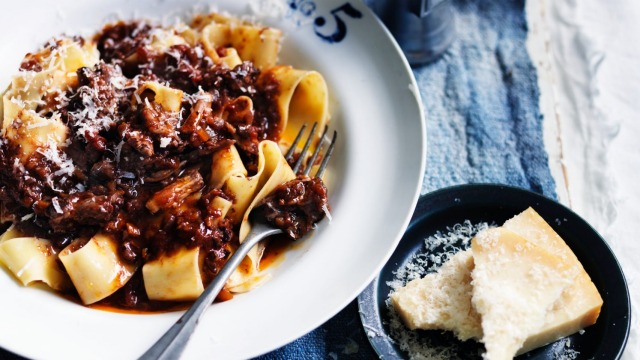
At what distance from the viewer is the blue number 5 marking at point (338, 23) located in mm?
5855

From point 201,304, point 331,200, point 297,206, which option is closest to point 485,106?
point 331,200

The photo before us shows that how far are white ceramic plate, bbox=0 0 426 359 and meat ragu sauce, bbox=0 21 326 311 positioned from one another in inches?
12.3

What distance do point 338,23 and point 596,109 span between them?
7.30ft

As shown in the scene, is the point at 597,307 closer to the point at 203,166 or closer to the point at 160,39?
the point at 203,166

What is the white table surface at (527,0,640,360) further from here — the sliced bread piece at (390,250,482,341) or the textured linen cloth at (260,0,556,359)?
the sliced bread piece at (390,250,482,341)

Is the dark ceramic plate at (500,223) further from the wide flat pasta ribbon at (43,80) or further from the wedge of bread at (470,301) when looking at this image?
the wide flat pasta ribbon at (43,80)

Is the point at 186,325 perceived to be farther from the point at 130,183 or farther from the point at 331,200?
the point at 331,200

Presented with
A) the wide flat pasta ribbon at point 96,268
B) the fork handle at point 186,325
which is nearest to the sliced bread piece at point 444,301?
the fork handle at point 186,325

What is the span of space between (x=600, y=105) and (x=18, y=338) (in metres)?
4.69

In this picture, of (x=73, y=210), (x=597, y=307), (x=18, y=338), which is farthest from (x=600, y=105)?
(x=18, y=338)

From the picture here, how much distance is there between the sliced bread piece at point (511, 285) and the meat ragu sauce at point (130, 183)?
44.1 inches

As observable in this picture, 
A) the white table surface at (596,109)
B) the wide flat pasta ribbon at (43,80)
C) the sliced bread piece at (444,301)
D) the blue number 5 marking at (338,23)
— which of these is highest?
the wide flat pasta ribbon at (43,80)

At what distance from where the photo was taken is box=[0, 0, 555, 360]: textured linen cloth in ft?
19.0

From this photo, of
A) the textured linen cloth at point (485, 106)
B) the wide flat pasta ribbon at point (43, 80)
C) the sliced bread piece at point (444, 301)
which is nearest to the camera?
the sliced bread piece at point (444, 301)
